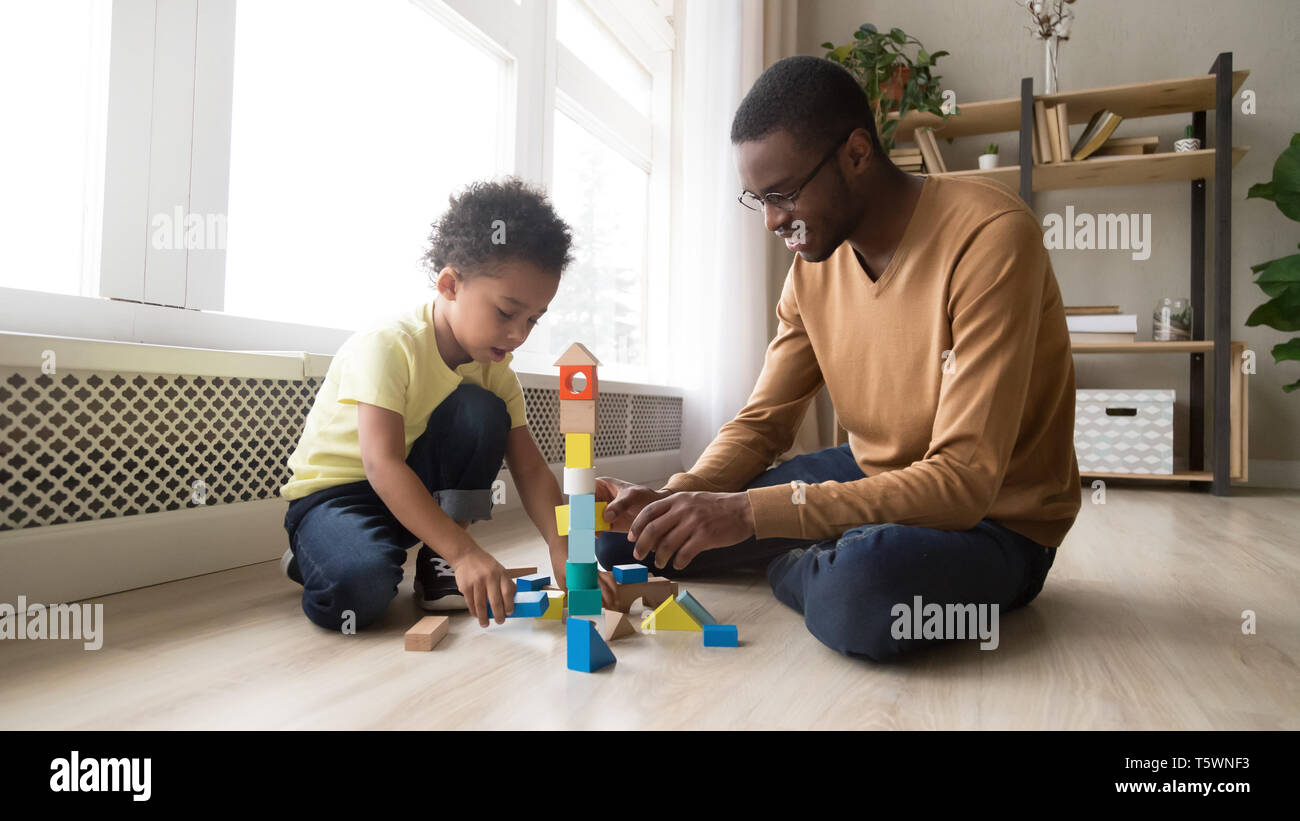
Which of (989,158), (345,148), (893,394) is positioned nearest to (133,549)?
(345,148)

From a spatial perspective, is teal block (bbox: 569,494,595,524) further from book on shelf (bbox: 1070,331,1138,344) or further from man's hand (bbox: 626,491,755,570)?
book on shelf (bbox: 1070,331,1138,344)

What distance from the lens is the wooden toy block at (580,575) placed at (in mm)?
1062

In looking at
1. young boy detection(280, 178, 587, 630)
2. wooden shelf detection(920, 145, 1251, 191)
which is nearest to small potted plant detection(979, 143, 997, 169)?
wooden shelf detection(920, 145, 1251, 191)

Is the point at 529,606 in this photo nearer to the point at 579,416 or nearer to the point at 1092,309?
the point at 579,416

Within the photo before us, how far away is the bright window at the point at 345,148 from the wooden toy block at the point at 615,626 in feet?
3.04

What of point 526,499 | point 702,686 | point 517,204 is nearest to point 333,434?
point 526,499

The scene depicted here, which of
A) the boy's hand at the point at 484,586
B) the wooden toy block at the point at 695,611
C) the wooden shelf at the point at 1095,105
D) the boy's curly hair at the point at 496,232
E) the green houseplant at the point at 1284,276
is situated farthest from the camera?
the wooden shelf at the point at 1095,105

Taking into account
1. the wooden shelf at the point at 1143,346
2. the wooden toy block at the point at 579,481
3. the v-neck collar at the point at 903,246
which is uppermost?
the wooden shelf at the point at 1143,346

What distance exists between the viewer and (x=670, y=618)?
3.73ft

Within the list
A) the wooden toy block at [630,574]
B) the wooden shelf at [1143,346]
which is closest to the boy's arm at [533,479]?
the wooden toy block at [630,574]

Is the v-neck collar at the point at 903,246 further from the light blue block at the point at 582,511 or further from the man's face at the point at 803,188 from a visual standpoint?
the light blue block at the point at 582,511

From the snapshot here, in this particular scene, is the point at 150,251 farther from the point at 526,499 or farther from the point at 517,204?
the point at 526,499
